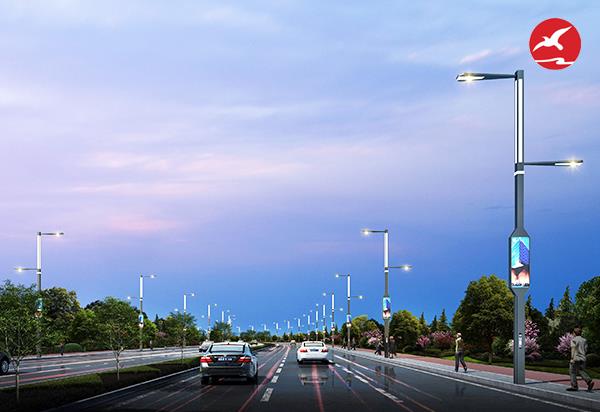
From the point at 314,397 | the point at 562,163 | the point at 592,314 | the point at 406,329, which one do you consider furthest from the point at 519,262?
the point at 406,329

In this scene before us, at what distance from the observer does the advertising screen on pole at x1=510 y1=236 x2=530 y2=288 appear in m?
26.6

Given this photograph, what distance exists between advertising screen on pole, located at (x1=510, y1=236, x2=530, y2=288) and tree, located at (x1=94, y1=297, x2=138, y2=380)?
13499mm

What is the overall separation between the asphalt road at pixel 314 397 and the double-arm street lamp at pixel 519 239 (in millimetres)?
2039

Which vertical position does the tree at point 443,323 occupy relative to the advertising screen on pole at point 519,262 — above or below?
below

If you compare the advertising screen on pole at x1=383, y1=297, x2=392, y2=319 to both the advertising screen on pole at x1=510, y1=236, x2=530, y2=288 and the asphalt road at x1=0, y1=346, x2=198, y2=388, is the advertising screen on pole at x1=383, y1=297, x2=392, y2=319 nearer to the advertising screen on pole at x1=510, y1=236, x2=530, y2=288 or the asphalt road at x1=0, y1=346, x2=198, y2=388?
the asphalt road at x1=0, y1=346, x2=198, y2=388

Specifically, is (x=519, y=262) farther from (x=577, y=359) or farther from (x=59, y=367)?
(x=59, y=367)

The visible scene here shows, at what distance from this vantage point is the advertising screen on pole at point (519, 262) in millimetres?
26594

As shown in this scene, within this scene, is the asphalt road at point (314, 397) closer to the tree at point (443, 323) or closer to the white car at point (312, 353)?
the white car at point (312, 353)

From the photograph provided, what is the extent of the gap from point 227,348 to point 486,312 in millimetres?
41759

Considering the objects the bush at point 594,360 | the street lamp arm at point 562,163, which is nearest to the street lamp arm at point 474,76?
the street lamp arm at point 562,163

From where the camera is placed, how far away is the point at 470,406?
19422 millimetres

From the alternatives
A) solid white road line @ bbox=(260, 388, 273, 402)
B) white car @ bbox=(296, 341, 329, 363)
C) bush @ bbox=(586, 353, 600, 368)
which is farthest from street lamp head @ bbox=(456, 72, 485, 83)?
bush @ bbox=(586, 353, 600, 368)

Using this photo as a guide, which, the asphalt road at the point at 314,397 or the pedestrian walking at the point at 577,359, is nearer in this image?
the asphalt road at the point at 314,397

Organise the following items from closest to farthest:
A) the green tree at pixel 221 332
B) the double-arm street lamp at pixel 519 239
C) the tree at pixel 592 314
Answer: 1. the double-arm street lamp at pixel 519 239
2. the tree at pixel 592 314
3. the green tree at pixel 221 332
